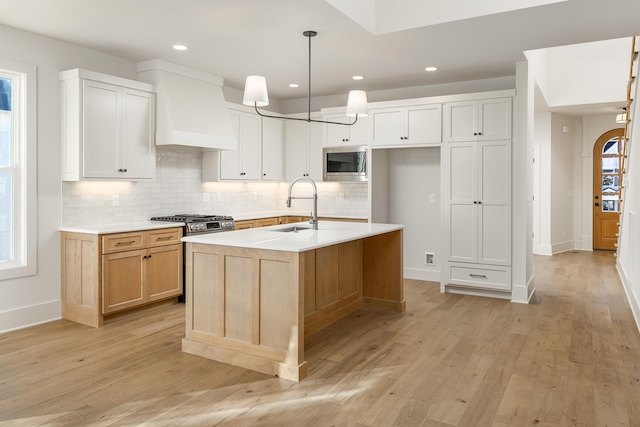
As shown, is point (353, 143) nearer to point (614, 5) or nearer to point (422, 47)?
point (422, 47)

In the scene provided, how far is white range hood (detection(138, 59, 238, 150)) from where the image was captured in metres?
4.97

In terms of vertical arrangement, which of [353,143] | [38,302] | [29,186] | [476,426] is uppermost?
[353,143]

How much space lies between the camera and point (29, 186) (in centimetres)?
422

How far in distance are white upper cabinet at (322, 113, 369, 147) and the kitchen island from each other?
2.40m

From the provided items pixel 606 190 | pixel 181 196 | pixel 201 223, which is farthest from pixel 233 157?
pixel 606 190

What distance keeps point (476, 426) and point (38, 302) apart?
155 inches

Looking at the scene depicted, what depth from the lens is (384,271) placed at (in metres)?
4.87

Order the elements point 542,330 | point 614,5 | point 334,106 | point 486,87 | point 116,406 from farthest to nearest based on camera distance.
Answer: point 334,106 → point 486,87 → point 542,330 → point 614,5 → point 116,406

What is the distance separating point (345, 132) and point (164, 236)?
2905mm

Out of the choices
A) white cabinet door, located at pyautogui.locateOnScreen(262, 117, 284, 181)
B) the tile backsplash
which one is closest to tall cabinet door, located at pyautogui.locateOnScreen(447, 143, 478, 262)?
the tile backsplash

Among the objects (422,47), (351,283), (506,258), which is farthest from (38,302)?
(506,258)

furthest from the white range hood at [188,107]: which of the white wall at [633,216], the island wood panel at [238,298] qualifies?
the white wall at [633,216]

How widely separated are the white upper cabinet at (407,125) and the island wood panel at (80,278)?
3664 mm

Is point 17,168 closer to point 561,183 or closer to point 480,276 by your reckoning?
point 480,276
